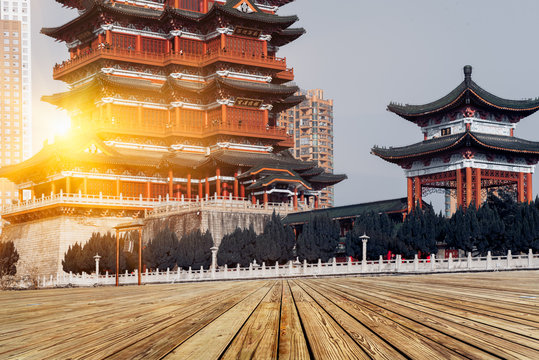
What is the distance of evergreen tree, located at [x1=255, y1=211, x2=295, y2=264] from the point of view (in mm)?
46938

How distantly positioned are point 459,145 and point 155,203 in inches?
932

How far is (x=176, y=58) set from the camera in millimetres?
65188

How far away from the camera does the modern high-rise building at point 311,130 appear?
14075 cm

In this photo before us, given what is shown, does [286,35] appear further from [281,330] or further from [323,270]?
[281,330]

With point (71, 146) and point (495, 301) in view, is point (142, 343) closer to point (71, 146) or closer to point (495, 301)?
point (495, 301)

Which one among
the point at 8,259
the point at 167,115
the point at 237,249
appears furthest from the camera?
the point at 167,115

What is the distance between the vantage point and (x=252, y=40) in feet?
220

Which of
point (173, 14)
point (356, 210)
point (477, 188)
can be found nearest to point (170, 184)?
point (173, 14)

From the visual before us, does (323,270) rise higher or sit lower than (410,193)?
lower

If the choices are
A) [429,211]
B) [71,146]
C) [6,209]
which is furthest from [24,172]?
[429,211]

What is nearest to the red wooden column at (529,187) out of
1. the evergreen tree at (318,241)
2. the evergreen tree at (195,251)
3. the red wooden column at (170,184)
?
the evergreen tree at (318,241)

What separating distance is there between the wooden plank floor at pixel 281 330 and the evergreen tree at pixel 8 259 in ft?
166

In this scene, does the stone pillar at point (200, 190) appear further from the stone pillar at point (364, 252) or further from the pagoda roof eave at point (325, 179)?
the stone pillar at point (364, 252)

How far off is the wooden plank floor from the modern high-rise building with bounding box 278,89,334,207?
428ft
